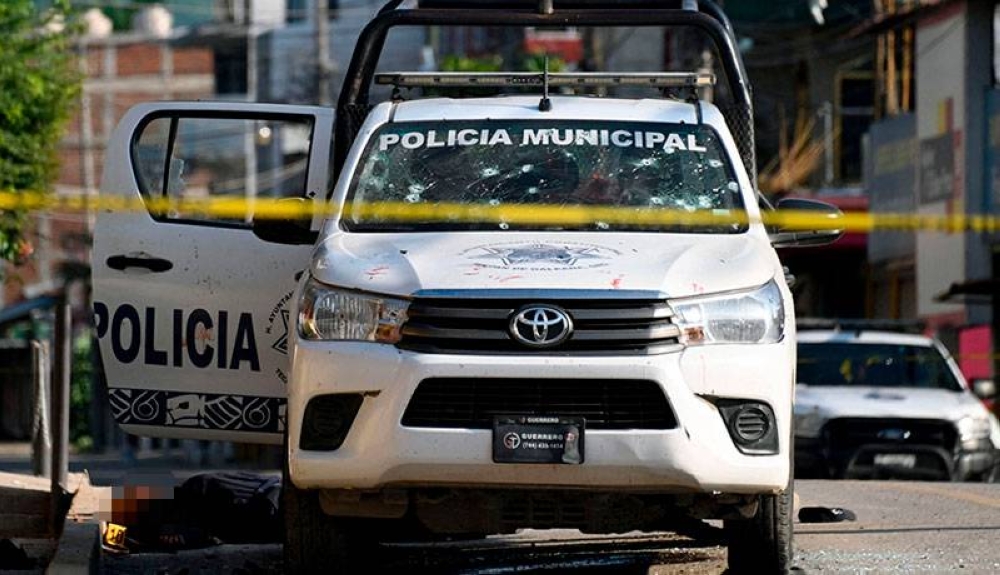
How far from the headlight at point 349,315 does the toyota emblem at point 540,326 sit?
412 mm

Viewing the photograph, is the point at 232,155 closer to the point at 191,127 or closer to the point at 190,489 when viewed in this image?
the point at 191,127

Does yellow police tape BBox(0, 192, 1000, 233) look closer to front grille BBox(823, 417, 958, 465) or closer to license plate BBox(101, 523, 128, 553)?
license plate BBox(101, 523, 128, 553)

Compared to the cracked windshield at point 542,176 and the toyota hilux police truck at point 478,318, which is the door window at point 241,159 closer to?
the toyota hilux police truck at point 478,318

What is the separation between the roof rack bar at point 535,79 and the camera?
9773 mm

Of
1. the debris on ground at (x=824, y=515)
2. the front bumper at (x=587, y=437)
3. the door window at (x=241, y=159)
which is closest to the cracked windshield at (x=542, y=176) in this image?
the front bumper at (x=587, y=437)

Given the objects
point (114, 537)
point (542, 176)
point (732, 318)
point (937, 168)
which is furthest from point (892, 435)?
point (937, 168)

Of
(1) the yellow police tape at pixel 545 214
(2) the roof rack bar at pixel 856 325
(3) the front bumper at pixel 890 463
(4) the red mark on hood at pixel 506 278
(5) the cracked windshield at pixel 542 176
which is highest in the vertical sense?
(5) the cracked windshield at pixel 542 176

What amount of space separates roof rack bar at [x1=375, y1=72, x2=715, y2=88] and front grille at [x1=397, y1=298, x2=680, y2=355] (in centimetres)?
228

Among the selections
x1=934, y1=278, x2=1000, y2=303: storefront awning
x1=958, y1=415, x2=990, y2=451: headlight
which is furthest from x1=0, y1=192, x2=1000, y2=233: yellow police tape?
x1=934, y1=278, x2=1000, y2=303: storefront awning

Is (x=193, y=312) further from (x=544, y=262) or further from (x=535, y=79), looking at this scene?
(x=544, y=262)

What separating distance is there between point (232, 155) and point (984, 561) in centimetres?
5405

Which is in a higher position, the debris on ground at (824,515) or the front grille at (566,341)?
the front grille at (566,341)

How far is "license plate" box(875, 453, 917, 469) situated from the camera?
51.1 ft

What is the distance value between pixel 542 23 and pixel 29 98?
404 inches
